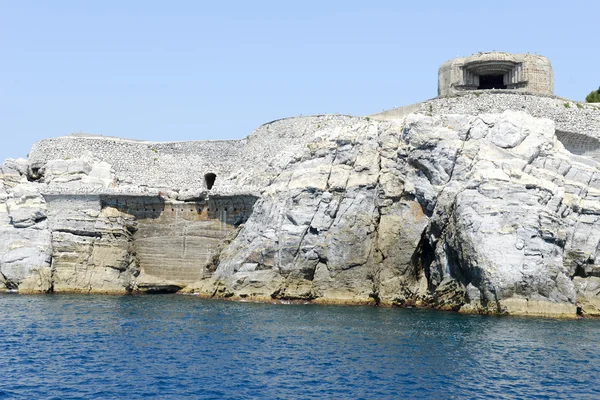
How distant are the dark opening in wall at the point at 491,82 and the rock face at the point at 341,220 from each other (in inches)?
500

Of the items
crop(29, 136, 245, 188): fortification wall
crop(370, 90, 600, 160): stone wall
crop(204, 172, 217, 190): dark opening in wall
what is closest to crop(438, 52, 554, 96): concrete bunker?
crop(370, 90, 600, 160): stone wall

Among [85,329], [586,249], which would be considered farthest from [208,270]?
[586,249]

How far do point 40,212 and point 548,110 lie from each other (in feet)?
115

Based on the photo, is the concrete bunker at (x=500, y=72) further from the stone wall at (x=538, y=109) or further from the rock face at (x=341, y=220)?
the rock face at (x=341, y=220)

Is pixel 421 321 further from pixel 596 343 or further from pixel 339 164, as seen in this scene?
pixel 339 164

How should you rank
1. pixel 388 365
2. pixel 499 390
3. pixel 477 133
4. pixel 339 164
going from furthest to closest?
pixel 339 164 < pixel 477 133 < pixel 388 365 < pixel 499 390

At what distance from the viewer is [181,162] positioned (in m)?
66.9

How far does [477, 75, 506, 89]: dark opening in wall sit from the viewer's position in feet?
214

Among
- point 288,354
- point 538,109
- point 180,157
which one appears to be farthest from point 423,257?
point 180,157

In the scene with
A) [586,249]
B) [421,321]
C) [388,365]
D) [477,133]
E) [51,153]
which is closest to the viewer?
[388,365]

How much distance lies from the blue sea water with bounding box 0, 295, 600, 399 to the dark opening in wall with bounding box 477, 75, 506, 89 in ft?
83.5

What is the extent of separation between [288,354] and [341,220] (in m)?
18.1

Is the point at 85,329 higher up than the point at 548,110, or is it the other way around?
the point at 548,110

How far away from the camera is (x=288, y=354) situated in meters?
34.1
